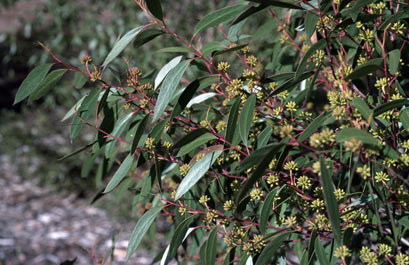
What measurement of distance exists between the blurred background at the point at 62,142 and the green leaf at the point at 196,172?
101 inches

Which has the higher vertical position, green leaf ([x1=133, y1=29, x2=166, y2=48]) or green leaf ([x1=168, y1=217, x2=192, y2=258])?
Result: green leaf ([x1=133, y1=29, x2=166, y2=48])

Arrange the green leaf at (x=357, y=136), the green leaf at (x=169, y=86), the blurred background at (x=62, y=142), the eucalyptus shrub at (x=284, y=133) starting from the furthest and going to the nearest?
the blurred background at (x=62, y=142), the green leaf at (x=169, y=86), the eucalyptus shrub at (x=284, y=133), the green leaf at (x=357, y=136)

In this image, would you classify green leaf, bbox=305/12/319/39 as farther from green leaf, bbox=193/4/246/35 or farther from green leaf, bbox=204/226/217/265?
green leaf, bbox=204/226/217/265


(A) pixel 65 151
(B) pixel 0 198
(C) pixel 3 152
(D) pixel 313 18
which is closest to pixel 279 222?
(D) pixel 313 18

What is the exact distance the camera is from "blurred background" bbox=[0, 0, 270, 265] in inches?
153

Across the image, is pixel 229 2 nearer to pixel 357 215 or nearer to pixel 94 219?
pixel 94 219

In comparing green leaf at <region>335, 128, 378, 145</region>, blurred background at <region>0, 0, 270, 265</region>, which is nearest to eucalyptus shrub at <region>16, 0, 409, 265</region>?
green leaf at <region>335, 128, 378, 145</region>

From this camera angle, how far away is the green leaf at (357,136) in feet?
2.62

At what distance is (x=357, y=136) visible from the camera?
0.81 metres

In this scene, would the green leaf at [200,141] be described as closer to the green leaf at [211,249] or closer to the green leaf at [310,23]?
the green leaf at [211,249]

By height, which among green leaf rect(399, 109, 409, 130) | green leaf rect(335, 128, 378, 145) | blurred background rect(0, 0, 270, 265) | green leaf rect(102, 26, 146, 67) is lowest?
blurred background rect(0, 0, 270, 265)

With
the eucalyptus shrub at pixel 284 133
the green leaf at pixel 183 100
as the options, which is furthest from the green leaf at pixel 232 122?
the green leaf at pixel 183 100

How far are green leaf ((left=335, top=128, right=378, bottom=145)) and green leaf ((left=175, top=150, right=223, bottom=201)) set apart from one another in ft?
1.16

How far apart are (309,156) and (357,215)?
402 mm
